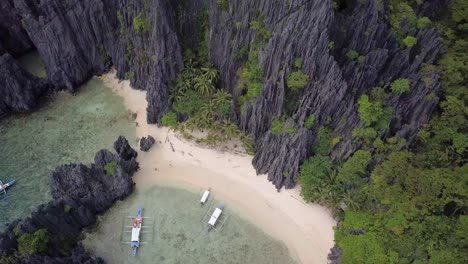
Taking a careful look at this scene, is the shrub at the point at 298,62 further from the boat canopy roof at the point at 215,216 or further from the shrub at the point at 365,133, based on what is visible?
the boat canopy roof at the point at 215,216

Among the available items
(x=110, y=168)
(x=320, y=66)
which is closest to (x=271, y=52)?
(x=320, y=66)

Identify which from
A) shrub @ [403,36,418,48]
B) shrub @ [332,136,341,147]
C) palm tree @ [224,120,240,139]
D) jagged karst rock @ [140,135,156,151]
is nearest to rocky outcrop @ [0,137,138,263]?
jagged karst rock @ [140,135,156,151]

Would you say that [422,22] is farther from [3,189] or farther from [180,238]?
[3,189]

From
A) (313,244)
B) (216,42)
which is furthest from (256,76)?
(313,244)

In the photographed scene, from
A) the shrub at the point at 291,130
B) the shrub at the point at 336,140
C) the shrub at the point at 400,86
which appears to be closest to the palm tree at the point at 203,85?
the shrub at the point at 291,130

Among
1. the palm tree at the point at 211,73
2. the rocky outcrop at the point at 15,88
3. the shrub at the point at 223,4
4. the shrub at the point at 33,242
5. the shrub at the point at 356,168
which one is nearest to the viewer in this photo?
the shrub at the point at 33,242

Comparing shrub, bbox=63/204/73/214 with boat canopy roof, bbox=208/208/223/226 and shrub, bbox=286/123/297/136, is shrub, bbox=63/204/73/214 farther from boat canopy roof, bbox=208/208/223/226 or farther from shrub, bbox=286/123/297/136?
shrub, bbox=286/123/297/136

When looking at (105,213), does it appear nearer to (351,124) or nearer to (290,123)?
(290,123)
